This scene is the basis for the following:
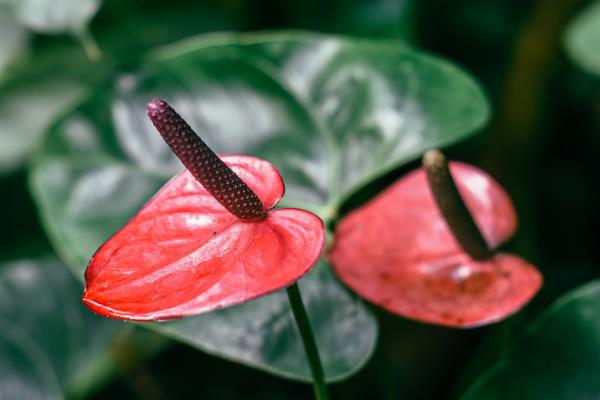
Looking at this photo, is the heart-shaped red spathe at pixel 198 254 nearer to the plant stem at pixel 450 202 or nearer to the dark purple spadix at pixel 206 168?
the dark purple spadix at pixel 206 168

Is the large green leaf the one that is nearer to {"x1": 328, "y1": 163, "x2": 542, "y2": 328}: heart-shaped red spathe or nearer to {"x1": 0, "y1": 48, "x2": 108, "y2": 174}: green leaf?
{"x1": 328, "y1": 163, "x2": 542, "y2": 328}: heart-shaped red spathe

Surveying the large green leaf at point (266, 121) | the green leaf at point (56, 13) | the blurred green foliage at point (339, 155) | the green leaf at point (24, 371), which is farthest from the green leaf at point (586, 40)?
the green leaf at point (24, 371)

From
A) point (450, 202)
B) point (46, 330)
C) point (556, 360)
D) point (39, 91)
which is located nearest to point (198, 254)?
point (450, 202)

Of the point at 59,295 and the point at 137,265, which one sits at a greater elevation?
the point at 137,265

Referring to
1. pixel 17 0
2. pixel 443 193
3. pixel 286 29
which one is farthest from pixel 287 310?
pixel 286 29

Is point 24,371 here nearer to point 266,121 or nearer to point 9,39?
point 266,121

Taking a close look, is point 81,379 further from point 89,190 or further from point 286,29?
point 286,29
